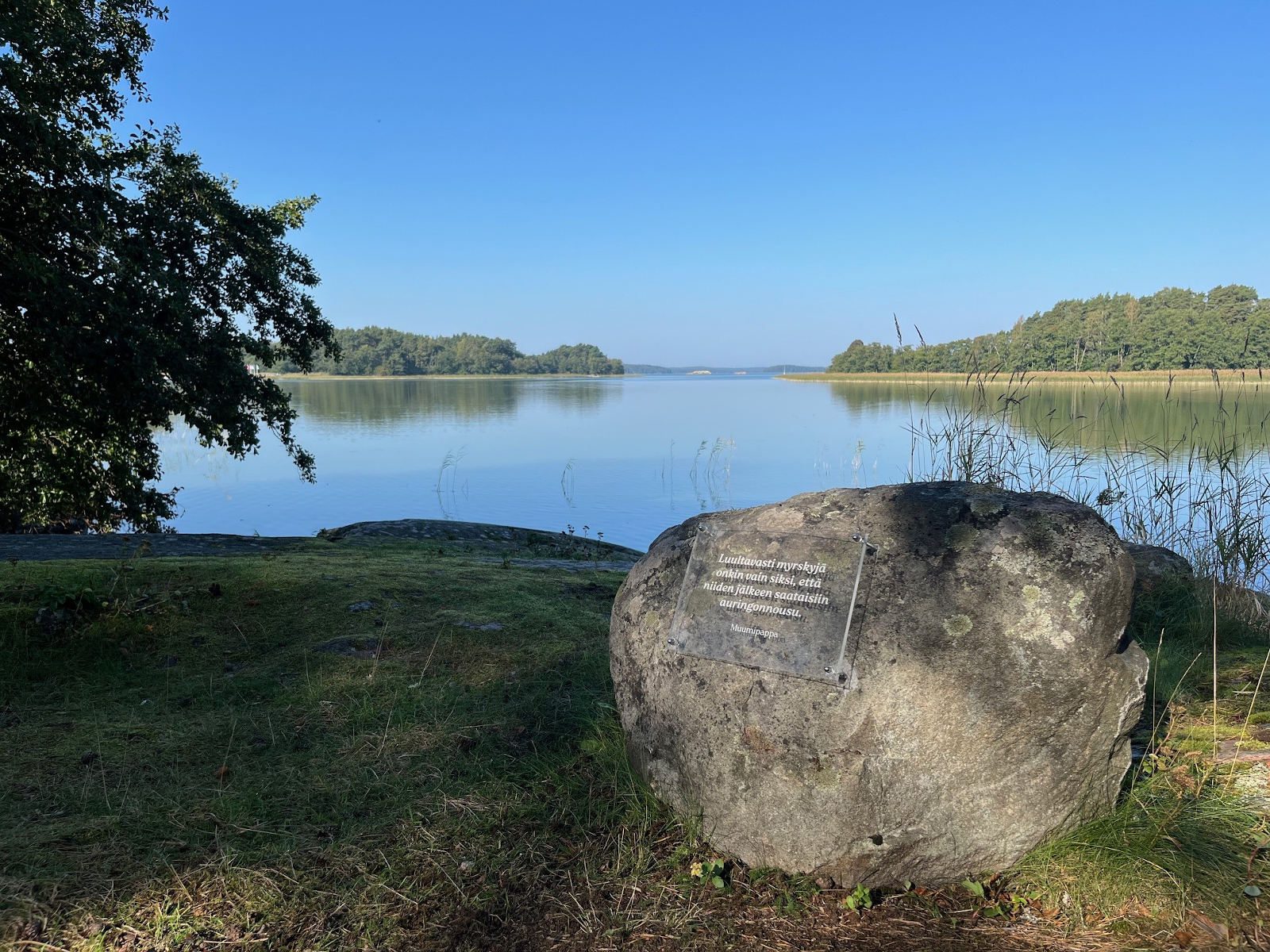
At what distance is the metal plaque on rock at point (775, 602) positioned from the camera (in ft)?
10.9

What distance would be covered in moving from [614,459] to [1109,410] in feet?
71.2

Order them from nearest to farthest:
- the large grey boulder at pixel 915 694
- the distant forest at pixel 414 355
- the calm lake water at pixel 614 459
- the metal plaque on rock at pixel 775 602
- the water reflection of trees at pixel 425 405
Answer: the large grey boulder at pixel 915 694
the metal plaque on rock at pixel 775 602
the calm lake water at pixel 614 459
the water reflection of trees at pixel 425 405
the distant forest at pixel 414 355

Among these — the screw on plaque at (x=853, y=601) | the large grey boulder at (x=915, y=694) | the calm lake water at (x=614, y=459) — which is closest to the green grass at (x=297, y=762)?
the large grey boulder at (x=915, y=694)

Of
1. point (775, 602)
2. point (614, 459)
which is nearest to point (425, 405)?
point (614, 459)

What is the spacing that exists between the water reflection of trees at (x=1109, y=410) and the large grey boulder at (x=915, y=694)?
4548 millimetres

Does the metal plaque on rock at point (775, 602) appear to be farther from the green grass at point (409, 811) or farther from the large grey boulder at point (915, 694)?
the green grass at point (409, 811)

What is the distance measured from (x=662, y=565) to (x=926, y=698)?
4.65ft

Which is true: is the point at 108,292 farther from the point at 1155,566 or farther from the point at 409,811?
the point at 1155,566

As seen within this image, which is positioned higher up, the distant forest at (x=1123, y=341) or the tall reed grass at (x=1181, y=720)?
the distant forest at (x=1123, y=341)

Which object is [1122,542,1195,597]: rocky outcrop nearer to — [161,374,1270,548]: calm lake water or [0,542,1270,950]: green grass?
[0,542,1270,950]: green grass

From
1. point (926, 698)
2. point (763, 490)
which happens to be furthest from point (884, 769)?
point (763, 490)

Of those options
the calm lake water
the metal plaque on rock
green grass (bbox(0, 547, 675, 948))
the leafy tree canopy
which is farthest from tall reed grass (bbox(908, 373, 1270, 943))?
the leafy tree canopy

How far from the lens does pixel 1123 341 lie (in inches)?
567

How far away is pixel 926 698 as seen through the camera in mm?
3100
